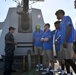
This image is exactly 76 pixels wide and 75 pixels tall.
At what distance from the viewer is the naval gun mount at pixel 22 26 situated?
10.4 m

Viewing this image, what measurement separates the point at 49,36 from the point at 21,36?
3125 mm

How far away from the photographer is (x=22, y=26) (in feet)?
34.6

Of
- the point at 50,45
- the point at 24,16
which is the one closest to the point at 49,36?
the point at 50,45

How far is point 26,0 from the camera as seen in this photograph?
952 cm

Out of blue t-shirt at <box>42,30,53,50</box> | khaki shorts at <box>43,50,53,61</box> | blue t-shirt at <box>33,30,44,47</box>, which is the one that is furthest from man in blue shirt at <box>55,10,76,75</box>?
blue t-shirt at <box>33,30,44,47</box>

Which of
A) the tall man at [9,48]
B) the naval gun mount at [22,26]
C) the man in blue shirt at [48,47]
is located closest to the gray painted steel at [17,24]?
the naval gun mount at [22,26]

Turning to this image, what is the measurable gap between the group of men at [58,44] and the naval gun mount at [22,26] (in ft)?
3.47

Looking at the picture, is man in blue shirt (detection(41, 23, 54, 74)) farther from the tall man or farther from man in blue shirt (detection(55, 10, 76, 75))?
man in blue shirt (detection(55, 10, 76, 75))

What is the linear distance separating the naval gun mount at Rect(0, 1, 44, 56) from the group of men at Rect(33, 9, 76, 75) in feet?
3.47

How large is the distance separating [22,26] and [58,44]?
12.4ft

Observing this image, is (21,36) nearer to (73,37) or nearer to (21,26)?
(21,26)

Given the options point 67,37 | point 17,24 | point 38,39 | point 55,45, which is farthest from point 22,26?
point 67,37

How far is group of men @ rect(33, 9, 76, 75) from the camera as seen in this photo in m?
5.56

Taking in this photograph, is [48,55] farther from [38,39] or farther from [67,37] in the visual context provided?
[67,37]
